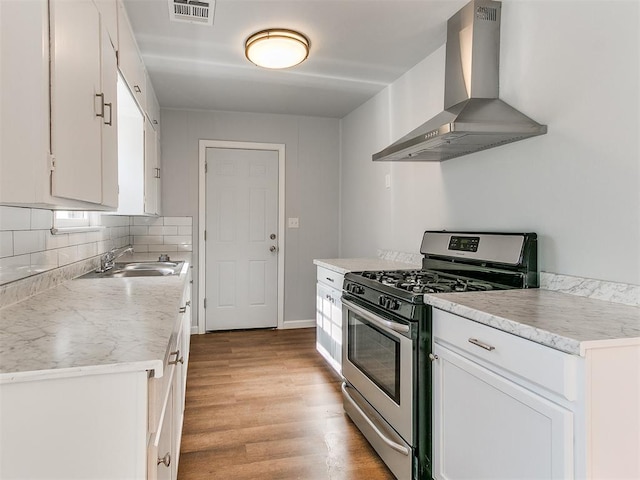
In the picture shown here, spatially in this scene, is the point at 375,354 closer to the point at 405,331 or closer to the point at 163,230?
the point at 405,331

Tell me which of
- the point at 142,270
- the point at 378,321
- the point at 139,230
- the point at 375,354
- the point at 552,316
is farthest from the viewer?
the point at 139,230

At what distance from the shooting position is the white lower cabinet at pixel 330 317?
2.89m

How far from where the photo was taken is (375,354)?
2045 mm

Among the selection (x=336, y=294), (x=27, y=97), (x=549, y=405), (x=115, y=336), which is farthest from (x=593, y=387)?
(x=336, y=294)

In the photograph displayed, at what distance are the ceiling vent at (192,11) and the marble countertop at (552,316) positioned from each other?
1890 mm

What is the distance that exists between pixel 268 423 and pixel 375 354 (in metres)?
0.82

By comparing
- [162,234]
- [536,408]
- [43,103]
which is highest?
[43,103]

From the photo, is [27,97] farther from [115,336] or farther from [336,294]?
[336,294]

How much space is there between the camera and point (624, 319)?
1254 mm

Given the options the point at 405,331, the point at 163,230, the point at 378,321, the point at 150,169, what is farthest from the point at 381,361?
the point at 163,230

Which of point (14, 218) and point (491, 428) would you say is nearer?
point (491, 428)

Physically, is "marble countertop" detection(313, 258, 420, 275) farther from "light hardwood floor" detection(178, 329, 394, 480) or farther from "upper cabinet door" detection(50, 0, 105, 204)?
"upper cabinet door" detection(50, 0, 105, 204)

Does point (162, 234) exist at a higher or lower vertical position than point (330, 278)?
higher

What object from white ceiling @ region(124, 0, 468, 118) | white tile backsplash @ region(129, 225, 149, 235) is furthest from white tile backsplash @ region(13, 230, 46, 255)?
white tile backsplash @ region(129, 225, 149, 235)
